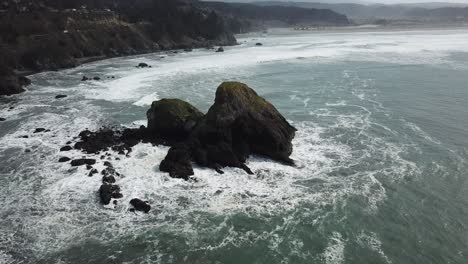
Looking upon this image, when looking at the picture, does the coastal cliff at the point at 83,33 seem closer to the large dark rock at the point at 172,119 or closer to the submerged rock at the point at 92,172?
the large dark rock at the point at 172,119

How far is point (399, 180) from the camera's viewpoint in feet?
71.9

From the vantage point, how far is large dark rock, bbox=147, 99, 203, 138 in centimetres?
2714

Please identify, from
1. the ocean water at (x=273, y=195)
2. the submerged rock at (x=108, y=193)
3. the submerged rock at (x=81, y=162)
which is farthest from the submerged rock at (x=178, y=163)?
the submerged rock at (x=81, y=162)

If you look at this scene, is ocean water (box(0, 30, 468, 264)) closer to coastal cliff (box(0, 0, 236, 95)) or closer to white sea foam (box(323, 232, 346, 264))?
white sea foam (box(323, 232, 346, 264))

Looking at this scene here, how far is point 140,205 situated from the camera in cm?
1925

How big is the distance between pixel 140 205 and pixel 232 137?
8302 mm

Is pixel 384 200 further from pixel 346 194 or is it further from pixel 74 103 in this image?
pixel 74 103

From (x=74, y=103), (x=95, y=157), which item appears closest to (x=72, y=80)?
(x=74, y=103)

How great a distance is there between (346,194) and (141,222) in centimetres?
1108

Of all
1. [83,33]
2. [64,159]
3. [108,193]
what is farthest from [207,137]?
[83,33]

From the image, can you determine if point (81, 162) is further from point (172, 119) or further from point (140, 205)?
point (140, 205)

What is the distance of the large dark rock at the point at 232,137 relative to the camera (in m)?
23.6

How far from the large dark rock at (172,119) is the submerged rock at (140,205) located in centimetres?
828

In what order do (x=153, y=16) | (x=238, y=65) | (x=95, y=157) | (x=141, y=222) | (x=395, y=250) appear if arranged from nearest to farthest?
1. (x=395, y=250)
2. (x=141, y=222)
3. (x=95, y=157)
4. (x=238, y=65)
5. (x=153, y=16)
